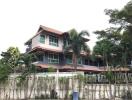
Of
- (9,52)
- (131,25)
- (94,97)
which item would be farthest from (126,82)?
(9,52)

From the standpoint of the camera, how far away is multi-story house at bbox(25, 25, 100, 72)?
3506cm

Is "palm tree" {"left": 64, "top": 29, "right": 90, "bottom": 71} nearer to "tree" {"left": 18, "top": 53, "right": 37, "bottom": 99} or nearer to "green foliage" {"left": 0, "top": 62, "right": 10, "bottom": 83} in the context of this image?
"tree" {"left": 18, "top": 53, "right": 37, "bottom": 99}

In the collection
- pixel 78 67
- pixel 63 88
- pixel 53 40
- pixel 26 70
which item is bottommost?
pixel 63 88

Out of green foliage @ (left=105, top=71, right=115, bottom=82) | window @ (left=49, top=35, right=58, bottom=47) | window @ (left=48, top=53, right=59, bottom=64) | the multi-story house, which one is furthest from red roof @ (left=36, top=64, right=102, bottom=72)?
green foliage @ (left=105, top=71, right=115, bottom=82)

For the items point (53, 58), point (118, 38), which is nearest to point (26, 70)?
point (118, 38)

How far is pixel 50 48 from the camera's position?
120 ft

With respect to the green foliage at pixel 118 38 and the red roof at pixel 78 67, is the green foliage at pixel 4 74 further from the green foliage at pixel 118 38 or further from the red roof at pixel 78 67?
the red roof at pixel 78 67

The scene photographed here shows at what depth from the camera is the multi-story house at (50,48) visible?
35062 millimetres

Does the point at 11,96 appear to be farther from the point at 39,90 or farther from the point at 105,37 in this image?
the point at 105,37

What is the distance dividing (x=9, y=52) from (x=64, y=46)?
8.95 meters

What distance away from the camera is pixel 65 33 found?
38.1 meters

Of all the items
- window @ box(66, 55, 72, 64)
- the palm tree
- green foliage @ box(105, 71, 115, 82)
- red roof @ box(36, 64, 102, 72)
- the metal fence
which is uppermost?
the palm tree

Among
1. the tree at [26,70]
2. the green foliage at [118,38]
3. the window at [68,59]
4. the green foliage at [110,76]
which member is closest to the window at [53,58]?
the window at [68,59]

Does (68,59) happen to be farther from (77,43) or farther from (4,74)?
(4,74)
